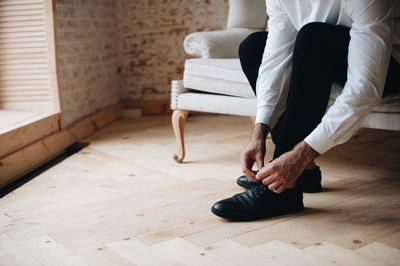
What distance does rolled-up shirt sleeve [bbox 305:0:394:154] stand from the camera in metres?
1.43

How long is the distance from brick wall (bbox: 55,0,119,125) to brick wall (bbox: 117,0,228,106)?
9cm

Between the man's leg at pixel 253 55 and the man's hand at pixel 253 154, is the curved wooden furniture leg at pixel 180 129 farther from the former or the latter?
the man's hand at pixel 253 154

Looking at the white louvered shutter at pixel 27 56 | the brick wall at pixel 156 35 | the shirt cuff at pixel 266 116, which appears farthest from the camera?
the brick wall at pixel 156 35

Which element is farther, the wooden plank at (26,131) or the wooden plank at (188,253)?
the wooden plank at (26,131)

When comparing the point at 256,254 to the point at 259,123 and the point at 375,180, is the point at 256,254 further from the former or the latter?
the point at 375,180

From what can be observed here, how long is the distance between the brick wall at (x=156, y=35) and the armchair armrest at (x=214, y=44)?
1126 millimetres

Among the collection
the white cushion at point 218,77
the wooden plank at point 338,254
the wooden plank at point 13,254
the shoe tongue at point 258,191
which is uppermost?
the white cushion at point 218,77

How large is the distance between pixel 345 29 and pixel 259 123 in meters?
0.40

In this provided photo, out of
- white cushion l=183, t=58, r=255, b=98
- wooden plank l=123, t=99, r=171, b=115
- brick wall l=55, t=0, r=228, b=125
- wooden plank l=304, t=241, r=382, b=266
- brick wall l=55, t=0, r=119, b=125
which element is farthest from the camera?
wooden plank l=123, t=99, r=171, b=115

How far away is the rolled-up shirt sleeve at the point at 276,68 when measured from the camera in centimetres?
175

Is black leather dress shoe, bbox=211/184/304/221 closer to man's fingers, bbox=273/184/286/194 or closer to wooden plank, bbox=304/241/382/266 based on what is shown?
man's fingers, bbox=273/184/286/194

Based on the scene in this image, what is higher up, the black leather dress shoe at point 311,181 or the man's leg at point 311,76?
the man's leg at point 311,76

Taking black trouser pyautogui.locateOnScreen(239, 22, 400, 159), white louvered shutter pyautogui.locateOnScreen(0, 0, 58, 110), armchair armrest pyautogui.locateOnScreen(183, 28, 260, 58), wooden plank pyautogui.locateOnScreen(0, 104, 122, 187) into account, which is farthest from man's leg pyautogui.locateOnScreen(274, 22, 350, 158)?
white louvered shutter pyautogui.locateOnScreen(0, 0, 58, 110)

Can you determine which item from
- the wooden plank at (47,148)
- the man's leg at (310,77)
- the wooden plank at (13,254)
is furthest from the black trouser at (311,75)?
the wooden plank at (47,148)
